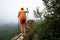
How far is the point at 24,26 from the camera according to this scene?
767 inches

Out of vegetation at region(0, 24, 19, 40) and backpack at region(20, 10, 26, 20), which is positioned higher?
backpack at region(20, 10, 26, 20)

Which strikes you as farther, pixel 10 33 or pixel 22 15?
pixel 10 33

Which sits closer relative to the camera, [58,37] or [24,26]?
[58,37]

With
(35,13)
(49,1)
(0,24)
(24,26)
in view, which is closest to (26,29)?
(24,26)

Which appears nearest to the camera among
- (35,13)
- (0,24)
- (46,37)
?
(46,37)

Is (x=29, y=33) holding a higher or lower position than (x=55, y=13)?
lower

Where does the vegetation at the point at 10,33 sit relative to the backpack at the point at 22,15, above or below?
below

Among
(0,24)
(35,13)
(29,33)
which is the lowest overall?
(0,24)

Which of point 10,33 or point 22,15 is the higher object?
point 22,15

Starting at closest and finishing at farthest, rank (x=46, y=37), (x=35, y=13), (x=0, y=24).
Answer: (x=46, y=37) → (x=35, y=13) → (x=0, y=24)

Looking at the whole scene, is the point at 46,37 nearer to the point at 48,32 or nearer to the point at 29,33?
the point at 48,32

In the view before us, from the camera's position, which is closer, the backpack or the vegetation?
the backpack

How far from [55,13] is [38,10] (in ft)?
5.76

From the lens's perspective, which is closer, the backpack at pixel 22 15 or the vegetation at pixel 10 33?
the backpack at pixel 22 15
